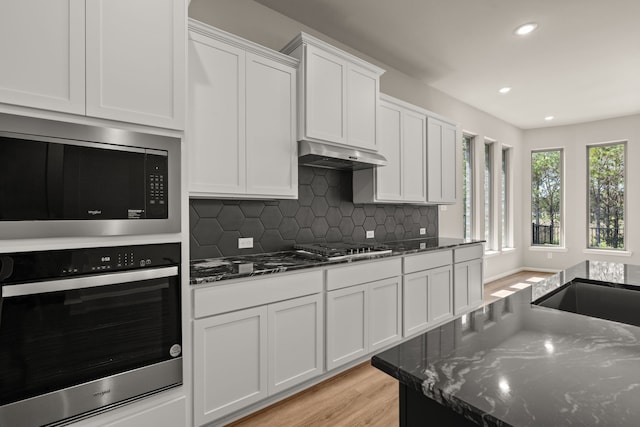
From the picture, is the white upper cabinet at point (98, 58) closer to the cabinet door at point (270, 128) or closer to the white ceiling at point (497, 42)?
the cabinet door at point (270, 128)

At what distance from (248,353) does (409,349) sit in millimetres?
1404

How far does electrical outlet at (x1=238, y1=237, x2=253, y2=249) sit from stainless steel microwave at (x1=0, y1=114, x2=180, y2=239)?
3.43ft

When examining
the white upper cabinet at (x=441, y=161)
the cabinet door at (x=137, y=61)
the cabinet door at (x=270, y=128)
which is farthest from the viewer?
the white upper cabinet at (x=441, y=161)

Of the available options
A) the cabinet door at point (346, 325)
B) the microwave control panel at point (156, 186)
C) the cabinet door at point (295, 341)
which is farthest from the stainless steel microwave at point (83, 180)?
the cabinet door at point (346, 325)

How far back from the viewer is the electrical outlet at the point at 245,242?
8.57 feet

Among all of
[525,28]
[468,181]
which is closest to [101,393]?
[525,28]

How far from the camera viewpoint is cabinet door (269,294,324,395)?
207cm

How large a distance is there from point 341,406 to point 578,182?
6.59 meters

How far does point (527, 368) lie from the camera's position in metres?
0.68

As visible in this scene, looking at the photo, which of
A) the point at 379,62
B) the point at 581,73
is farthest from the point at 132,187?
the point at 581,73

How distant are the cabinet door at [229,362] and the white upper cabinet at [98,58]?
1082 millimetres

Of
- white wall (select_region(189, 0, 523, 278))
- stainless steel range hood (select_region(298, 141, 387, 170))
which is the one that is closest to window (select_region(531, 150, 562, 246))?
white wall (select_region(189, 0, 523, 278))

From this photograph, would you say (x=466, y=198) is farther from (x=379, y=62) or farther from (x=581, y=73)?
(x=379, y=62)

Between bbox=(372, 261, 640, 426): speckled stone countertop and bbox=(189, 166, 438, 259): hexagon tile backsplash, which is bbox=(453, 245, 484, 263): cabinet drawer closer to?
bbox=(189, 166, 438, 259): hexagon tile backsplash
